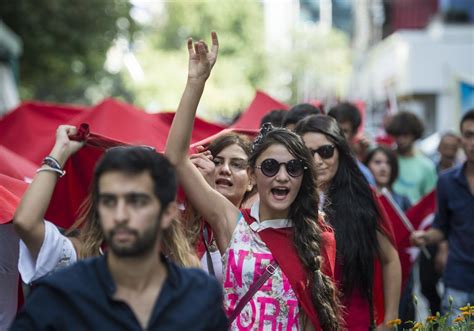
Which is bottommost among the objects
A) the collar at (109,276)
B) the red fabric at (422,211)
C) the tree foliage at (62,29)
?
the collar at (109,276)

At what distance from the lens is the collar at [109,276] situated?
331 cm

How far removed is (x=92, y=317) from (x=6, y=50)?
1999 centimetres

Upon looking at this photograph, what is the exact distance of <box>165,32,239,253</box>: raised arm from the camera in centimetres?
446

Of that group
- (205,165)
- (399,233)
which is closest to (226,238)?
(205,165)

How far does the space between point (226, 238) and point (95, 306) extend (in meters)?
1.37

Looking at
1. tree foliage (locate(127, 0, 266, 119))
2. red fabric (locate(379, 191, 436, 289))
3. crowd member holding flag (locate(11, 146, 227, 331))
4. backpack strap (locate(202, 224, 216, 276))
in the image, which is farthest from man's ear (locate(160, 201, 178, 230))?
tree foliage (locate(127, 0, 266, 119))

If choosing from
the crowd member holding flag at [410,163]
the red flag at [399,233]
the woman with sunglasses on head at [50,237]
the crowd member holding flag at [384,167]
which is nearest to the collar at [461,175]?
the red flag at [399,233]

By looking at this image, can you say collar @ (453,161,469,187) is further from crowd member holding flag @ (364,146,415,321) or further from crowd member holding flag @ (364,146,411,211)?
crowd member holding flag @ (364,146,411,211)

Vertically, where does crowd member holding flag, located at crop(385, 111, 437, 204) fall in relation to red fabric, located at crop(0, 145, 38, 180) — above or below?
above

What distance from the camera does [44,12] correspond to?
25281mm

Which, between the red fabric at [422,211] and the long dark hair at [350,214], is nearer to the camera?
the long dark hair at [350,214]

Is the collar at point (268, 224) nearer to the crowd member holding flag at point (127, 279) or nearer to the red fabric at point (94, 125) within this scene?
the crowd member holding flag at point (127, 279)

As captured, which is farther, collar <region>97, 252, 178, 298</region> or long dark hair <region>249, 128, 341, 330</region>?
long dark hair <region>249, 128, 341, 330</region>

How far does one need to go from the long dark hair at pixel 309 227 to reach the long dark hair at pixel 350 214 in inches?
29.5
